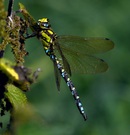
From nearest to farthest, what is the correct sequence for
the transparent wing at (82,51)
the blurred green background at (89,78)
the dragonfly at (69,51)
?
the dragonfly at (69,51) < the transparent wing at (82,51) < the blurred green background at (89,78)

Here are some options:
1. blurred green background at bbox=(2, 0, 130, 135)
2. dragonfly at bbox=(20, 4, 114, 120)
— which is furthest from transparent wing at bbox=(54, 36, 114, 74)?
blurred green background at bbox=(2, 0, 130, 135)

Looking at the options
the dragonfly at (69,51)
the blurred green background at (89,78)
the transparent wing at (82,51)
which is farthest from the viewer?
the blurred green background at (89,78)

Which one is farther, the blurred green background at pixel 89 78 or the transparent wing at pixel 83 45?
the blurred green background at pixel 89 78

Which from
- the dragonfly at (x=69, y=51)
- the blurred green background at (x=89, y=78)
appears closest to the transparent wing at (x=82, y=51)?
the dragonfly at (x=69, y=51)

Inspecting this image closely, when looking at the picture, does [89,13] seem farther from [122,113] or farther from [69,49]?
[69,49]

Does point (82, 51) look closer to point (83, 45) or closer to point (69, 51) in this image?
point (83, 45)

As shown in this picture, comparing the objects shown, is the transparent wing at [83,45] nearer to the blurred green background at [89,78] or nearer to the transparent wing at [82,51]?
the transparent wing at [82,51]
